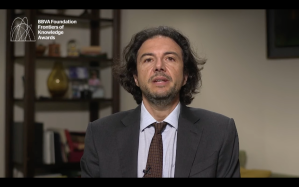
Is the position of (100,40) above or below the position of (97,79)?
above

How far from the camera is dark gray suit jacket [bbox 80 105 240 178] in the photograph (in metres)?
1.42

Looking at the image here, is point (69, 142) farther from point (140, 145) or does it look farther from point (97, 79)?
point (140, 145)

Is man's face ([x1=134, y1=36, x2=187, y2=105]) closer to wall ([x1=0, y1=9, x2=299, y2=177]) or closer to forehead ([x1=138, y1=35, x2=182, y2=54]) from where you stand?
forehead ([x1=138, y1=35, x2=182, y2=54])

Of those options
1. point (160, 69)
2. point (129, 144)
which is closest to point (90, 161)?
point (129, 144)

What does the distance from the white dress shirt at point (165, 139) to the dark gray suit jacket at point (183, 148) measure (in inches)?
1.1

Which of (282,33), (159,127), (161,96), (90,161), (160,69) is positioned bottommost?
(90,161)

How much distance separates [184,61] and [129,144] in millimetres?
497

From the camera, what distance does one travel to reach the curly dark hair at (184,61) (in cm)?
172

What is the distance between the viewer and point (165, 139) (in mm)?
1518

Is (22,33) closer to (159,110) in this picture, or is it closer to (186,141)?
(159,110)

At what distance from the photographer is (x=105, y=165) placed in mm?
1445

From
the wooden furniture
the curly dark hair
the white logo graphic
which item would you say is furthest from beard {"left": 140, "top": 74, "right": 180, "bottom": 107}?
the wooden furniture
